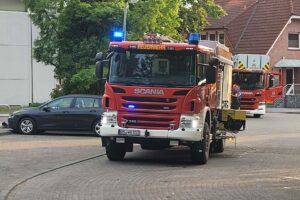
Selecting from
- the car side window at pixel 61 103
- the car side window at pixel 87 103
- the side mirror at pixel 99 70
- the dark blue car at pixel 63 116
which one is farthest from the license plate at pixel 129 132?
the car side window at pixel 61 103

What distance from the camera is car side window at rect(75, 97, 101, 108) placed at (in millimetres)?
21297

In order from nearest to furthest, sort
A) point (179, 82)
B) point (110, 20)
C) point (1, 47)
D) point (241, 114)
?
1. point (179, 82)
2. point (241, 114)
3. point (110, 20)
4. point (1, 47)

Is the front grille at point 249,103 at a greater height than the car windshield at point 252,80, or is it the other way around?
the car windshield at point 252,80

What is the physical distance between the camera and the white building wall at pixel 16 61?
136ft

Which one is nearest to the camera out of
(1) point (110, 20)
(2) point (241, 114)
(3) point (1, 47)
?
(2) point (241, 114)

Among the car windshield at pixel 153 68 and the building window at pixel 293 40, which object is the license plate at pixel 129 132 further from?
the building window at pixel 293 40

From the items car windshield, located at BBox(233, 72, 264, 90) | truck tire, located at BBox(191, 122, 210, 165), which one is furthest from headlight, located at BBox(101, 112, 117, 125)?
car windshield, located at BBox(233, 72, 264, 90)

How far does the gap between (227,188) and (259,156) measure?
594cm

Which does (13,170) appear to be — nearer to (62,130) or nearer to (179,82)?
(179,82)

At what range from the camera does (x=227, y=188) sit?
35.2ft

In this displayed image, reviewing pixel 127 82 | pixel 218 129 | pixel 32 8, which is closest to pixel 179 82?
pixel 127 82

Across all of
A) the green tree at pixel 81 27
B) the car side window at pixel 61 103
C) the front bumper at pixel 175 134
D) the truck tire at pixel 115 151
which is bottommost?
the truck tire at pixel 115 151

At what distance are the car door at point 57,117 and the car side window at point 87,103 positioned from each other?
0.75 feet

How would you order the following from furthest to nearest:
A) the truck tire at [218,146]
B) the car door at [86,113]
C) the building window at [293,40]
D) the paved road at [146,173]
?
the building window at [293,40]
the car door at [86,113]
the truck tire at [218,146]
the paved road at [146,173]
